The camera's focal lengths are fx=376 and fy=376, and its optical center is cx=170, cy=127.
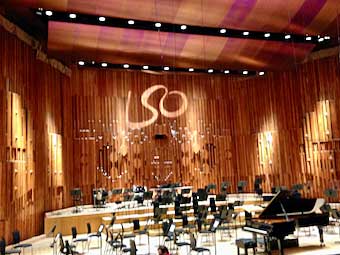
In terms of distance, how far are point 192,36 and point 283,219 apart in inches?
247

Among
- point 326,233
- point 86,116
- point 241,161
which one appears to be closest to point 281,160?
point 241,161

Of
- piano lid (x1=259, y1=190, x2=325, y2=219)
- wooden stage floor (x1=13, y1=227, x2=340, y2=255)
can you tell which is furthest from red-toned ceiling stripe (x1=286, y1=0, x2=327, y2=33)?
wooden stage floor (x1=13, y1=227, x2=340, y2=255)

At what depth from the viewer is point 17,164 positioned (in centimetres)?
986

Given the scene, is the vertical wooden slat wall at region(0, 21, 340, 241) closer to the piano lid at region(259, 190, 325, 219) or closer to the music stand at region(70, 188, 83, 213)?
the music stand at region(70, 188, 83, 213)

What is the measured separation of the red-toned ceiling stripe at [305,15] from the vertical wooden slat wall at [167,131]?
9.12ft

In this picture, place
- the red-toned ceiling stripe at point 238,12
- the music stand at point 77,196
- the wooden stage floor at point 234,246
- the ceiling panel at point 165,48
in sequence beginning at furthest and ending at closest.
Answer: the music stand at point 77,196 → the ceiling panel at point 165,48 → the red-toned ceiling stripe at point 238,12 → the wooden stage floor at point 234,246

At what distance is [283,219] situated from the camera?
7.45 meters

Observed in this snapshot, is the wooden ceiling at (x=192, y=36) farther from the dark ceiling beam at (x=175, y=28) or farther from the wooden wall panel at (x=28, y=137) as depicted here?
the wooden wall panel at (x=28, y=137)

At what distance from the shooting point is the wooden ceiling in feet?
31.1

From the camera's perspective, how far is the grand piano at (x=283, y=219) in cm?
685

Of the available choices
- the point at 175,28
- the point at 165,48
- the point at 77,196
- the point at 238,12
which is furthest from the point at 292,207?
the point at 77,196

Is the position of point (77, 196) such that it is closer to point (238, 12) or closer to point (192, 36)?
point (192, 36)

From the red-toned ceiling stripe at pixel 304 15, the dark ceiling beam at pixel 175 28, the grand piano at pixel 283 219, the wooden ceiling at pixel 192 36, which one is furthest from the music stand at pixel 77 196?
the red-toned ceiling stripe at pixel 304 15

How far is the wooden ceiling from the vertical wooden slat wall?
1277 millimetres
